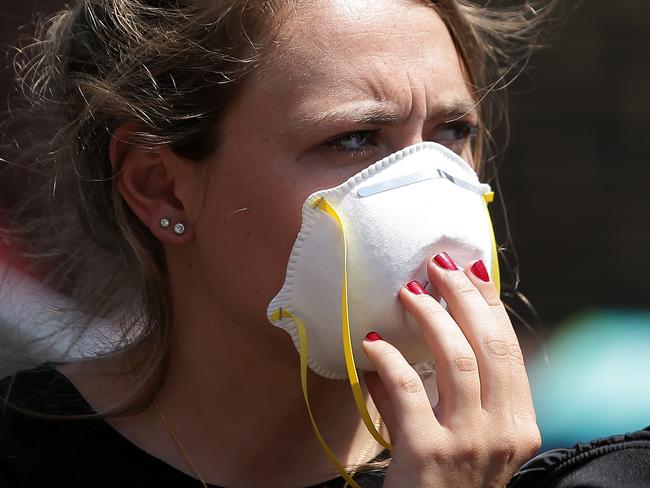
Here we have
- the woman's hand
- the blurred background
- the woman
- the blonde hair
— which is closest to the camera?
the woman's hand

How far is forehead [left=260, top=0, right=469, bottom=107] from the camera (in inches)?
87.4

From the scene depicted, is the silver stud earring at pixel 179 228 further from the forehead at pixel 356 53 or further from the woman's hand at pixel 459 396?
the woman's hand at pixel 459 396

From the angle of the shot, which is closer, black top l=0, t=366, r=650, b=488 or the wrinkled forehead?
the wrinkled forehead

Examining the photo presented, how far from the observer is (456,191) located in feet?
7.27

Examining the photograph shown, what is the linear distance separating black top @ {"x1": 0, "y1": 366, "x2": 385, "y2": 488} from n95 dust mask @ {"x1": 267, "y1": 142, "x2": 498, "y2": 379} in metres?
0.45

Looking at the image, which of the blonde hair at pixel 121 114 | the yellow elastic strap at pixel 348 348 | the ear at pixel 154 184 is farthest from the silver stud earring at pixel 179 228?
the yellow elastic strap at pixel 348 348

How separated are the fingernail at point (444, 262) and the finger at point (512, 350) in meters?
0.05

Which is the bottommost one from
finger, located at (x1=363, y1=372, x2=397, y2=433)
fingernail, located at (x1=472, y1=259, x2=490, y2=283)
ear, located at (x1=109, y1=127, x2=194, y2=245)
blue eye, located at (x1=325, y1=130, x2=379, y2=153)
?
finger, located at (x1=363, y1=372, x2=397, y2=433)

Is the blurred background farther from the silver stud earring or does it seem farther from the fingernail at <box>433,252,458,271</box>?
the fingernail at <box>433,252,458,271</box>

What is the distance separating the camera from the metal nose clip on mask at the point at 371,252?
2111 millimetres

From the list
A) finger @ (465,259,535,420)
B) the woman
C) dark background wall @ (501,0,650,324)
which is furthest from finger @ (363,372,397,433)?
dark background wall @ (501,0,650,324)

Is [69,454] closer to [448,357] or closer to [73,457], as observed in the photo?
[73,457]

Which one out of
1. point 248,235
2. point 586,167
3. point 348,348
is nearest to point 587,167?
point 586,167

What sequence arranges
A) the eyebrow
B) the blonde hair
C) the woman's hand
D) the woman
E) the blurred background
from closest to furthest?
the woman's hand, the woman, the eyebrow, the blonde hair, the blurred background
